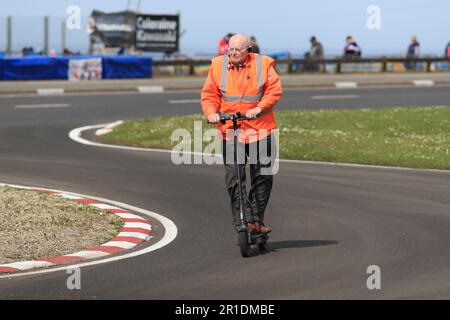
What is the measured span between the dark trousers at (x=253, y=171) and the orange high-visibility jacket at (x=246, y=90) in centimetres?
9

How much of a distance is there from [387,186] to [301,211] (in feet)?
8.08

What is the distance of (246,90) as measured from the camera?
10758 mm

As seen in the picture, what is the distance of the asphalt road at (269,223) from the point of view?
905 centimetres

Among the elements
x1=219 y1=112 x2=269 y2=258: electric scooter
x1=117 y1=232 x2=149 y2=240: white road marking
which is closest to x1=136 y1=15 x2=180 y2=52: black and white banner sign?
x1=117 y1=232 x2=149 y2=240: white road marking

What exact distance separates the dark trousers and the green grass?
7497mm


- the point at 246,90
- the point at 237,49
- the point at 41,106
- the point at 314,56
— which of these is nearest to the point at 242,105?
the point at 246,90

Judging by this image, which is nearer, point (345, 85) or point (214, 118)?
point (214, 118)

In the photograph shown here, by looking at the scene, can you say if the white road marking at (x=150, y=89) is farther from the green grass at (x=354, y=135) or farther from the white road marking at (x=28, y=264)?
the white road marking at (x=28, y=264)

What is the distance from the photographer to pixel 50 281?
931cm

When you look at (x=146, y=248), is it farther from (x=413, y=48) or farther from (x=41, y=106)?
(x=413, y=48)

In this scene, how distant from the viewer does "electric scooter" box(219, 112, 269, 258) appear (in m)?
10.5

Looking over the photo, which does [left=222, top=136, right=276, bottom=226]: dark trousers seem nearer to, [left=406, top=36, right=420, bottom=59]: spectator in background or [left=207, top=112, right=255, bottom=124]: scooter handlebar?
[left=207, top=112, right=255, bottom=124]: scooter handlebar

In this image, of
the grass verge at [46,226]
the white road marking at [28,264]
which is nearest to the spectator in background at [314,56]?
the grass verge at [46,226]

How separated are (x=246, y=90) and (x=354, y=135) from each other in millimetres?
11357
